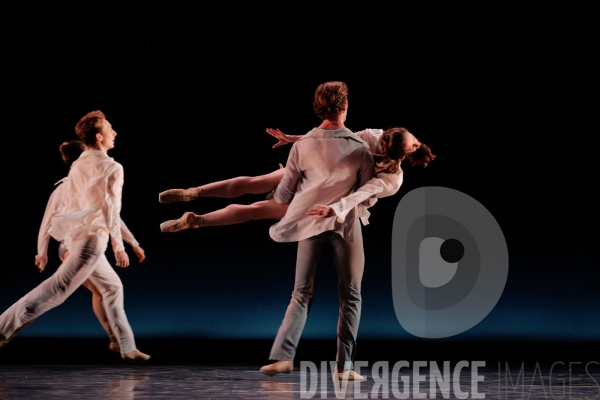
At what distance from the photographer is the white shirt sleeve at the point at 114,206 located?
3570 mm

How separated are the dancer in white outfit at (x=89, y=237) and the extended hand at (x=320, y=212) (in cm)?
113

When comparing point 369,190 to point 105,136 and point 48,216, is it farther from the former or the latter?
point 48,216

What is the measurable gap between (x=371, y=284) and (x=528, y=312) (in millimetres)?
1091

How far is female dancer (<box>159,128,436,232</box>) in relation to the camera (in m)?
2.97

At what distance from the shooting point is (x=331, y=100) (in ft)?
10.2

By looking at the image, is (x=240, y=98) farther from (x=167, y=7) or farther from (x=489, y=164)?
(x=489, y=164)

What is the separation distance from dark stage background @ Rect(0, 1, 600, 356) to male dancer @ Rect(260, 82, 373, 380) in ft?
6.89

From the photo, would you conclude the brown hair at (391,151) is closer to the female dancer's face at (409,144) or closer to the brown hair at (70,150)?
the female dancer's face at (409,144)

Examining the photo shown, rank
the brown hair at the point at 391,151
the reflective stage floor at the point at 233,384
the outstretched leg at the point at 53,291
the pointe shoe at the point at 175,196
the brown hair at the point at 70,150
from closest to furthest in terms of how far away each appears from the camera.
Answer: the reflective stage floor at the point at 233,384, the brown hair at the point at 391,151, the pointe shoe at the point at 175,196, the outstretched leg at the point at 53,291, the brown hair at the point at 70,150

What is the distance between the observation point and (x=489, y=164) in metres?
5.35

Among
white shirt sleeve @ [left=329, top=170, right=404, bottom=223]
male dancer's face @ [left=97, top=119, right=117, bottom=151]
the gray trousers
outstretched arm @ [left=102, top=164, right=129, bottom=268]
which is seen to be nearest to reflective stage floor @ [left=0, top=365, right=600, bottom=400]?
the gray trousers

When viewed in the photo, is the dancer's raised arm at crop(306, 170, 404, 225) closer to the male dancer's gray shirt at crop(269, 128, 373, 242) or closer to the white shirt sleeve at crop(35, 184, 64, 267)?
the male dancer's gray shirt at crop(269, 128, 373, 242)

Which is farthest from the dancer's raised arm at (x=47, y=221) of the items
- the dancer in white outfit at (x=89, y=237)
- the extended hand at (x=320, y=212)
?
the extended hand at (x=320, y=212)

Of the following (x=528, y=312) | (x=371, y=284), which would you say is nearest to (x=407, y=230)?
(x=371, y=284)
